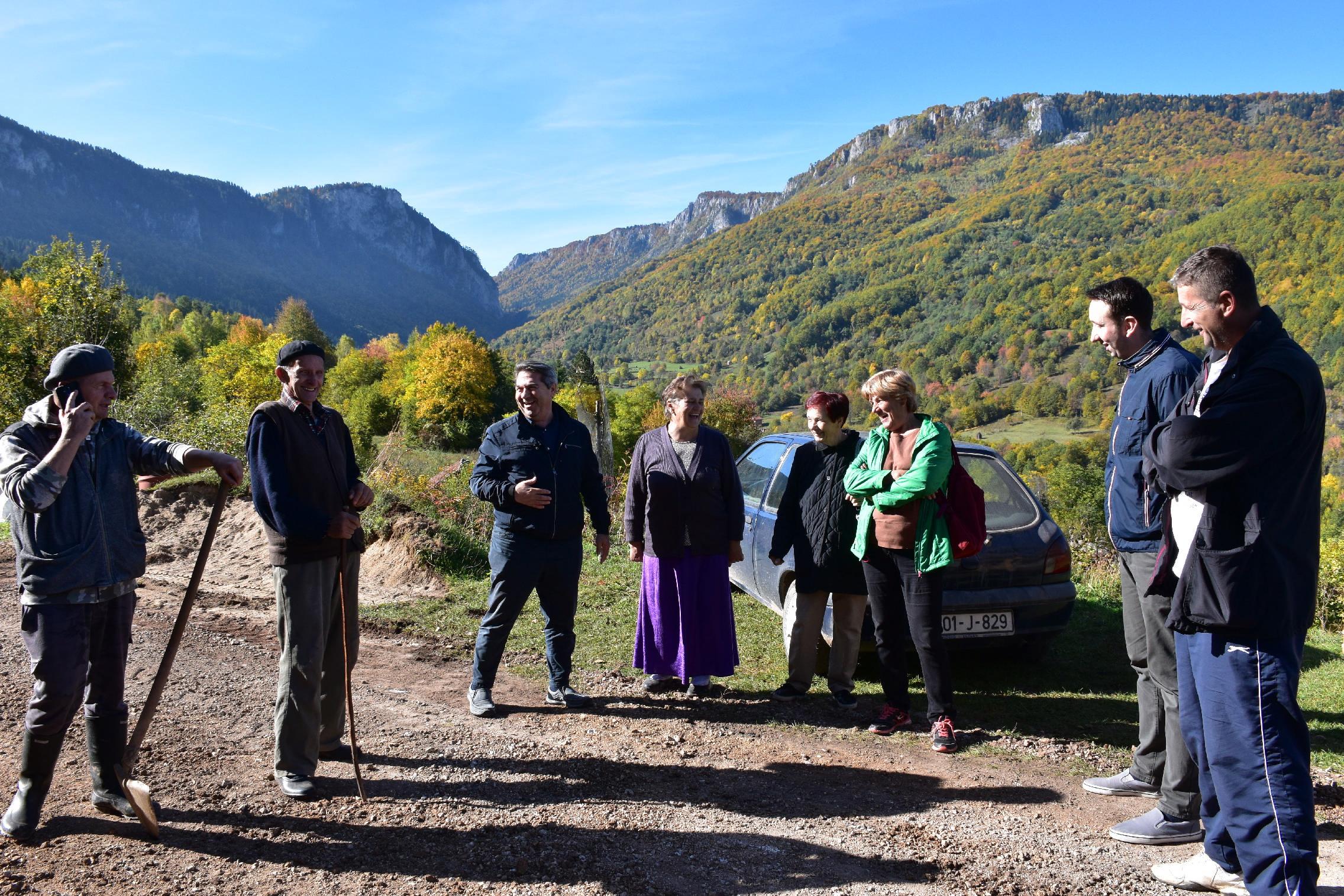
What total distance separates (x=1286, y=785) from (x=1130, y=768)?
1.48m

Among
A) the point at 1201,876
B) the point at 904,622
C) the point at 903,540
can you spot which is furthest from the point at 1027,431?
the point at 1201,876

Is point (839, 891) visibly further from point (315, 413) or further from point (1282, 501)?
point (315, 413)

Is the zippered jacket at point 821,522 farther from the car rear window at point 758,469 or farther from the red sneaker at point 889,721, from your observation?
the car rear window at point 758,469

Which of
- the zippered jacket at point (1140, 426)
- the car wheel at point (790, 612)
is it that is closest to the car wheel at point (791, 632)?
the car wheel at point (790, 612)

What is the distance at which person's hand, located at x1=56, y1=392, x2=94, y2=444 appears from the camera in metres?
3.04

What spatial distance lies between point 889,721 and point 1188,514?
2305mm

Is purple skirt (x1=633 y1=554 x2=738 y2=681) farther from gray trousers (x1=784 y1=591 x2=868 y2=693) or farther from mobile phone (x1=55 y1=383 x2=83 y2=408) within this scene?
mobile phone (x1=55 y1=383 x2=83 y2=408)

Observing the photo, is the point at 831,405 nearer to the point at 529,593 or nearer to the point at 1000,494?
the point at 1000,494

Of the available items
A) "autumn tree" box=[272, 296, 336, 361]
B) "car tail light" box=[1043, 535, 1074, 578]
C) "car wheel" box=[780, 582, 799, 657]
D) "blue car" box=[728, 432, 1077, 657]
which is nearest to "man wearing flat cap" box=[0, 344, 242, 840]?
"car wheel" box=[780, 582, 799, 657]

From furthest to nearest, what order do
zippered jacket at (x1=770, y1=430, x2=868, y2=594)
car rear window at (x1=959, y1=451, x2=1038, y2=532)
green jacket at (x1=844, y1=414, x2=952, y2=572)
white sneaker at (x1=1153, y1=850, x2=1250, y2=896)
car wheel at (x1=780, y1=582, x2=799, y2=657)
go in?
car rear window at (x1=959, y1=451, x2=1038, y2=532) → car wheel at (x1=780, y1=582, x2=799, y2=657) → zippered jacket at (x1=770, y1=430, x2=868, y2=594) → green jacket at (x1=844, y1=414, x2=952, y2=572) → white sneaker at (x1=1153, y1=850, x2=1250, y2=896)

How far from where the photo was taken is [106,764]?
3371 millimetres

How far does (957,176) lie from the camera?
19700 cm

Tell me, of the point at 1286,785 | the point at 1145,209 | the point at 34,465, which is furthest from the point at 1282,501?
the point at 1145,209

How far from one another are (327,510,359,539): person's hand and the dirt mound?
13.7 feet
